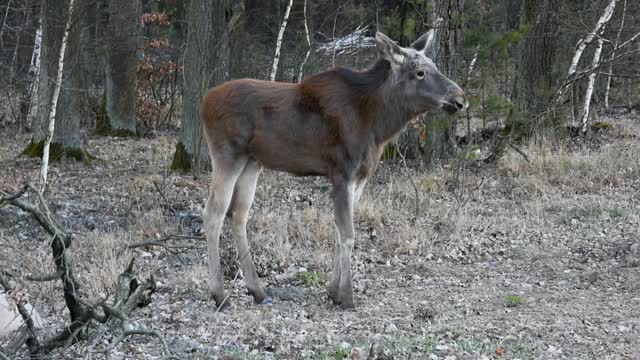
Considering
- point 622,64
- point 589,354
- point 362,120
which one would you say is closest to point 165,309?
point 362,120

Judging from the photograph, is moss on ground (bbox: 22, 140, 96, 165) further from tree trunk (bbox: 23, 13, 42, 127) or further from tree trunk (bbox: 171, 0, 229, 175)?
tree trunk (bbox: 171, 0, 229, 175)

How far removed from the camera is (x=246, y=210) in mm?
8250

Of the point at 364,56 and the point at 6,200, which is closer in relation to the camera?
the point at 6,200

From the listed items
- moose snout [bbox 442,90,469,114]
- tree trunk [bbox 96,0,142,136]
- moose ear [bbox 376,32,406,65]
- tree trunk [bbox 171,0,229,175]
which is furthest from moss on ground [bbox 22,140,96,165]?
moose snout [bbox 442,90,469,114]

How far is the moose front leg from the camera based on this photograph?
7762 mm

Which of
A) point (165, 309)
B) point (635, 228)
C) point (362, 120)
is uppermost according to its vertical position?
point (362, 120)

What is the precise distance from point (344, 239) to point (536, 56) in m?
10.4

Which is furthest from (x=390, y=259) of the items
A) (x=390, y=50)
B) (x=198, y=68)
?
(x=198, y=68)

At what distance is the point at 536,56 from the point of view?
16.9 meters

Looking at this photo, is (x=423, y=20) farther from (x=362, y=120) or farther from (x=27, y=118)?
(x=27, y=118)

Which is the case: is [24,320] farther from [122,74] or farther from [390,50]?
[122,74]

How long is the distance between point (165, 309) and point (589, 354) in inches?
147

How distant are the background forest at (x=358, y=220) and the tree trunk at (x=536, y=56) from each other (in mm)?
40

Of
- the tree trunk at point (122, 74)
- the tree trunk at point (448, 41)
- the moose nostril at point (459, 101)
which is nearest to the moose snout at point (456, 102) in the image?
the moose nostril at point (459, 101)
